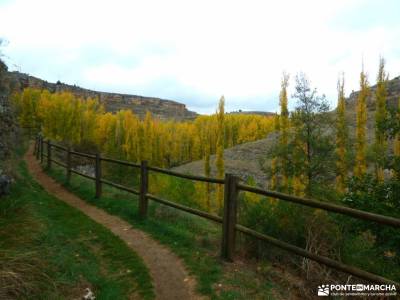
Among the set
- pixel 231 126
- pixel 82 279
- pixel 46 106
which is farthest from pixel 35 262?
pixel 231 126

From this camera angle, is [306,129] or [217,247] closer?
[217,247]

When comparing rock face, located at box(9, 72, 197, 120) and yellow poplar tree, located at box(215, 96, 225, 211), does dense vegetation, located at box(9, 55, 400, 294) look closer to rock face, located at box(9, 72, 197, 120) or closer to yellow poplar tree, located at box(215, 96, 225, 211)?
yellow poplar tree, located at box(215, 96, 225, 211)

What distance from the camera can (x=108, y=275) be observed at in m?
5.46

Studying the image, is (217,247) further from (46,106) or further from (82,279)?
(46,106)

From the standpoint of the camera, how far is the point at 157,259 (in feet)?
19.6

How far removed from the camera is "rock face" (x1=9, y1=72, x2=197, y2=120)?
92.9 meters

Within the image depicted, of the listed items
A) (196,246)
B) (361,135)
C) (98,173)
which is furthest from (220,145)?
(196,246)

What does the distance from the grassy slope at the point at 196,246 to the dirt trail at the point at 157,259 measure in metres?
0.15

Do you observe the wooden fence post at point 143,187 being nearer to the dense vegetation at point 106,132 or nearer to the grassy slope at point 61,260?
the grassy slope at point 61,260

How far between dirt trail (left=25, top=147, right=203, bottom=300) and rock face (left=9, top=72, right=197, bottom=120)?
3243 inches

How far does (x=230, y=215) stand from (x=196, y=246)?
49.8 inches

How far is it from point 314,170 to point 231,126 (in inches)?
2213

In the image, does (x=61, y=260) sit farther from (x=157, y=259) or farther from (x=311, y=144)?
(x=311, y=144)

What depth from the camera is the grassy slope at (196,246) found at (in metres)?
4.84
